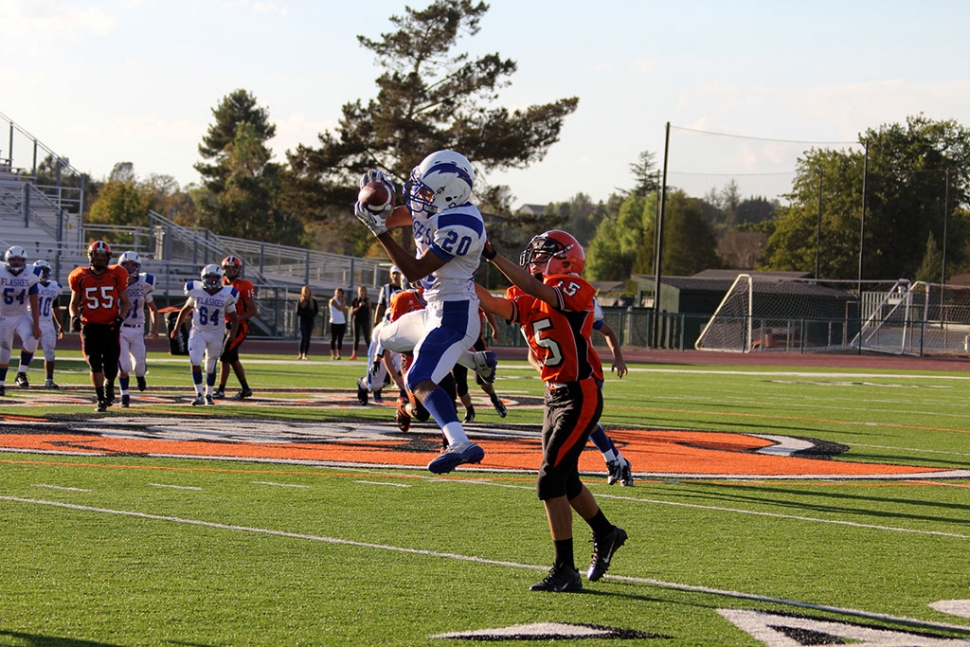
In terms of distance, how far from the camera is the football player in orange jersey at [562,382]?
5758 mm

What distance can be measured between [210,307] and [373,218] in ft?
31.4

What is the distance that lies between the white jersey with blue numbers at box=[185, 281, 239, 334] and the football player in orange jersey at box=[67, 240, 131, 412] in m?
1.37

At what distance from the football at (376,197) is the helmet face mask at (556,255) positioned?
2.74 ft

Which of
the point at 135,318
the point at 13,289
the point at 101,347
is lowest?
the point at 101,347

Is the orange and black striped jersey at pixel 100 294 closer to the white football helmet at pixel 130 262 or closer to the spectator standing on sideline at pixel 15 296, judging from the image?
the white football helmet at pixel 130 262

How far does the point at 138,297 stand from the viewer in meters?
16.3

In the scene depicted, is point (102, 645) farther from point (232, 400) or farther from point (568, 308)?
point (232, 400)

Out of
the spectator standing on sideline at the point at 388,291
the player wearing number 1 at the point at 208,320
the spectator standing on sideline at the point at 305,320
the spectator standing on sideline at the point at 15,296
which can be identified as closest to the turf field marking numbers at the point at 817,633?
the spectator standing on sideline at the point at 388,291

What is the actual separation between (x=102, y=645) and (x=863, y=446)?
9.77m

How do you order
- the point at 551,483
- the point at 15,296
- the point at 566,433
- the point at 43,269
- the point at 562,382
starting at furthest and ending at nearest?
1. the point at 43,269
2. the point at 15,296
3. the point at 562,382
4. the point at 566,433
5. the point at 551,483

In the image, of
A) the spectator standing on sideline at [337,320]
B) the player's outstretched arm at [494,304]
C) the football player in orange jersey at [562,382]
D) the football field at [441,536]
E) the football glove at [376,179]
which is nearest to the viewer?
the football field at [441,536]

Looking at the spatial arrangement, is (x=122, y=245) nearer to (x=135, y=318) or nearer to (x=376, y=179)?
(x=135, y=318)

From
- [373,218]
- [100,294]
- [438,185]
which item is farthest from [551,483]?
[100,294]

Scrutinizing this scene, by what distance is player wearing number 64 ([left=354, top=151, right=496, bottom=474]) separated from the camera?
636 centimetres
